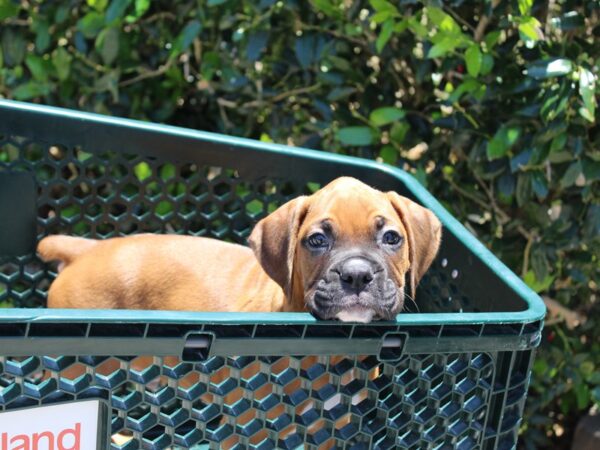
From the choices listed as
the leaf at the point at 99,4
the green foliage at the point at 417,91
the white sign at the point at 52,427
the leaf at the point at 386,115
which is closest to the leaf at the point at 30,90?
the green foliage at the point at 417,91

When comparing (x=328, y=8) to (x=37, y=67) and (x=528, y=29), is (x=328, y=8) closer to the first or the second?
(x=528, y=29)

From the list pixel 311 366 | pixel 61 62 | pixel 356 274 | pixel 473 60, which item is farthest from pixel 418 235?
pixel 61 62

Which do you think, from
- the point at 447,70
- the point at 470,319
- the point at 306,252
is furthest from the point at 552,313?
the point at 470,319

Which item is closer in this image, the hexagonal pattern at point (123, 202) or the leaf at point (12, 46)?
the hexagonal pattern at point (123, 202)

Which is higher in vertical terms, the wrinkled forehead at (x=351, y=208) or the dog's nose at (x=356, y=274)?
the wrinkled forehead at (x=351, y=208)

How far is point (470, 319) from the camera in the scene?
1.75 meters

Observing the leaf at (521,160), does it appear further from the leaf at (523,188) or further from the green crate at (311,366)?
the green crate at (311,366)

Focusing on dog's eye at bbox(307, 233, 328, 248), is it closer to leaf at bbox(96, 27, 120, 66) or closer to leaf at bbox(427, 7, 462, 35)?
leaf at bbox(427, 7, 462, 35)

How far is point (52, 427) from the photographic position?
5.26 feet

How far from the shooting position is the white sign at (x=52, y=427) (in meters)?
1.58

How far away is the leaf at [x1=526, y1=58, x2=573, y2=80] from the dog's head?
605mm

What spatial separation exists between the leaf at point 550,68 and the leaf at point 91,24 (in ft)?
5.15

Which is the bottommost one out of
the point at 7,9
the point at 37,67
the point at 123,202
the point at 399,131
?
the point at 123,202

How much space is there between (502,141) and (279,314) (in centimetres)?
145
